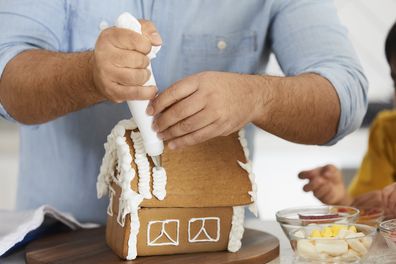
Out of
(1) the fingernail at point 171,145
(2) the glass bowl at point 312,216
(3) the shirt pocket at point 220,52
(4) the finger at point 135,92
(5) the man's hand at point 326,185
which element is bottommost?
(2) the glass bowl at point 312,216

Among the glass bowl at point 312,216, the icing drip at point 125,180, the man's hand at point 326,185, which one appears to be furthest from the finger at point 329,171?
the icing drip at point 125,180

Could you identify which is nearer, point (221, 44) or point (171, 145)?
point (171, 145)

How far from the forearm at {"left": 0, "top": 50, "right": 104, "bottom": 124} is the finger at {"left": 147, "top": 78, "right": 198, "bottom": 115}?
0.39 feet

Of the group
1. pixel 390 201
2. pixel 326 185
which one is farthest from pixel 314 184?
pixel 390 201

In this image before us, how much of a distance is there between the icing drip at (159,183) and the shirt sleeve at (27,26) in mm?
323

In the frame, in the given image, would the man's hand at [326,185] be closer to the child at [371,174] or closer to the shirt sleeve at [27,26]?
the child at [371,174]

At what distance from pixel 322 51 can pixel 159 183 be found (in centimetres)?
42

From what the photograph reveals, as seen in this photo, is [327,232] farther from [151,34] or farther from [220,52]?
[220,52]

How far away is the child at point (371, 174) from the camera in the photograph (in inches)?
52.6

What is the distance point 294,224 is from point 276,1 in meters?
0.48

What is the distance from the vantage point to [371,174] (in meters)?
1.77

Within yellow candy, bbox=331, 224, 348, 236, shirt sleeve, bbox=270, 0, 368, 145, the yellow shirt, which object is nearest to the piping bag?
yellow candy, bbox=331, 224, 348, 236

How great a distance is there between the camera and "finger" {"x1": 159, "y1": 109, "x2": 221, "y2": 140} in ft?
2.89

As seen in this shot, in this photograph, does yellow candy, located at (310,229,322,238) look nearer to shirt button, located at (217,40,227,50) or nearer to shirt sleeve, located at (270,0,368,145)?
shirt sleeve, located at (270,0,368,145)
